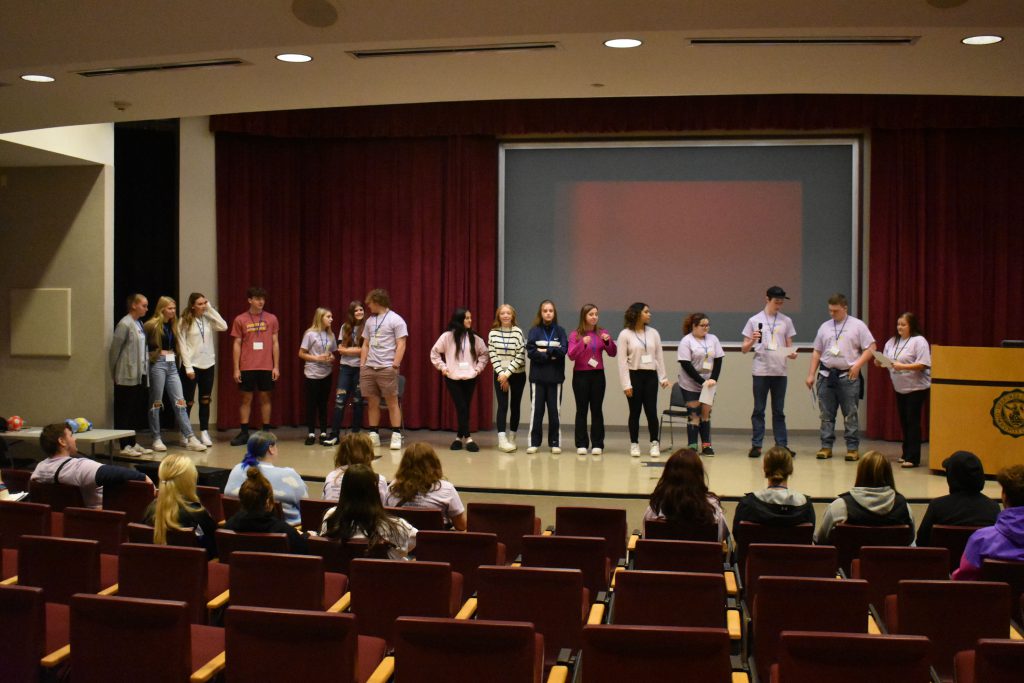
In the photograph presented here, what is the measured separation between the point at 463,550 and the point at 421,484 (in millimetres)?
790

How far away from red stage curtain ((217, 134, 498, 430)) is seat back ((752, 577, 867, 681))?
7873mm

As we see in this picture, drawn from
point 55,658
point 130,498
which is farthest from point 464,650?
point 130,498

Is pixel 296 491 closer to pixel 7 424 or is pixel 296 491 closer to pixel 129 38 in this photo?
pixel 129 38

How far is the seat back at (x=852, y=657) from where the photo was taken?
2770 millimetres

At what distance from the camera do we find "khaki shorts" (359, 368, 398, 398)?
32.1 ft

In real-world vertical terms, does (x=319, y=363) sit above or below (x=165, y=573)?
above

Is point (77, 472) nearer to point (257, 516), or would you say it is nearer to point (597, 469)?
point (257, 516)

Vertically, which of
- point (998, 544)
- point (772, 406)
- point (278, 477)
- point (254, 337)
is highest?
point (254, 337)

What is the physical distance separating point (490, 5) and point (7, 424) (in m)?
5.91

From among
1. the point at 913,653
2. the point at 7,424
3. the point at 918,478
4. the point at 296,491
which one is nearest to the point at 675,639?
the point at 913,653

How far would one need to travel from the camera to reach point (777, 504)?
4918mm

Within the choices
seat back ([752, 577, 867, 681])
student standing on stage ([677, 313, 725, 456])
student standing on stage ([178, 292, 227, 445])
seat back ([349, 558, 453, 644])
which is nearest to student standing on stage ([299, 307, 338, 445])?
student standing on stage ([178, 292, 227, 445])

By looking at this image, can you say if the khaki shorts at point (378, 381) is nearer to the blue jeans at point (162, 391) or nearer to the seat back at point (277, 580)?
the blue jeans at point (162, 391)

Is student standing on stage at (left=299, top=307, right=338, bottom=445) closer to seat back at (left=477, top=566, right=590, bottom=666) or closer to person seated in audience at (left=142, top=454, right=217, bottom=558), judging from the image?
person seated in audience at (left=142, top=454, right=217, bottom=558)
